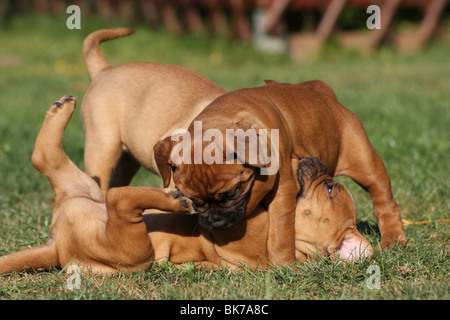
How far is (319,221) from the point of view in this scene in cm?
397

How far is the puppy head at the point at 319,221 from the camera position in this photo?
12.8 feet

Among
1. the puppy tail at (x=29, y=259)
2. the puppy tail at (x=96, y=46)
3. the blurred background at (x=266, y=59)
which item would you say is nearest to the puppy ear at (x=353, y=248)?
the blurred background at (x=266, y=59)

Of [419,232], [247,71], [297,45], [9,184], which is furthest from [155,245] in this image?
[297,45]

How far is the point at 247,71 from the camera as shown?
1127 cm

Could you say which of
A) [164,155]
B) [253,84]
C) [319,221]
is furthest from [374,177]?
[253,84]

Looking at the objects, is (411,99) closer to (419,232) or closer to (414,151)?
(414,151)

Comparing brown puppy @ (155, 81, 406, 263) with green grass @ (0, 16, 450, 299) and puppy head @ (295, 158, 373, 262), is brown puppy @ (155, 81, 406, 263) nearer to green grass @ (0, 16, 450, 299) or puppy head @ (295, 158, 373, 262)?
puppy head @ (295, 158, 373, 262)

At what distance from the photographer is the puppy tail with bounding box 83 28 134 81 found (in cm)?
527

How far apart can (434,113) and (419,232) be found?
345 centimetres

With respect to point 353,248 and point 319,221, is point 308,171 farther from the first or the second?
point 353,248

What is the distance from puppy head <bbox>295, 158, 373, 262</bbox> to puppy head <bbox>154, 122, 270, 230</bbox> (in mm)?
500

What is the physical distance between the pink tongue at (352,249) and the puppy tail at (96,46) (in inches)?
102

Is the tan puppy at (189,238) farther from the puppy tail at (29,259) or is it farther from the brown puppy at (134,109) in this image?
the brown puppy at (134,109)

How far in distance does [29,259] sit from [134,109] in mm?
1476
